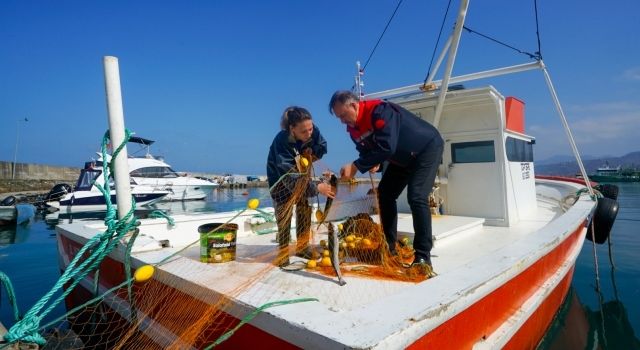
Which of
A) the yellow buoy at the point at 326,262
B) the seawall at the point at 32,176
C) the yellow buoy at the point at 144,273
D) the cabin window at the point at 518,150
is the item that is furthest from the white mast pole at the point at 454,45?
the seawall at the point at 32,176

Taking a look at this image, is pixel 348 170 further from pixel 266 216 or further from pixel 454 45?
pixel 454 45

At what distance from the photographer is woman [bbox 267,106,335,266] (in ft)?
10.4

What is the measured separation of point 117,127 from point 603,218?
7411mm

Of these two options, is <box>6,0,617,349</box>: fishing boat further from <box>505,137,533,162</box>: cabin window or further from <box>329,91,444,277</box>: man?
<box>329,91,444,277</box>: man

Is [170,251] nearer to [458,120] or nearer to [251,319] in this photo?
[251,319]

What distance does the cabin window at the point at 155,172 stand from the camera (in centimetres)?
2227

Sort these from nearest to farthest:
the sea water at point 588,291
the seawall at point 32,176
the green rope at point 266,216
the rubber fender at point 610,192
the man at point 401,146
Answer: the man at point 401,146
the sea water at point 588,291
the green rope at point 266,216
the rubber fender at point 610,192
the seawall at point 32,176

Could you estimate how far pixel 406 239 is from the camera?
13.2ft

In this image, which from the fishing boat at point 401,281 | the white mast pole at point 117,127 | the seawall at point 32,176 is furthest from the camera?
the seawall at point 32,176

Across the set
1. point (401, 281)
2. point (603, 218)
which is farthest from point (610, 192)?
point (401, 281)

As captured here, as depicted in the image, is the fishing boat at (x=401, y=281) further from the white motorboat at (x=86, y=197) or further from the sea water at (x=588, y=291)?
the white motorboat at (x=86, y=197)

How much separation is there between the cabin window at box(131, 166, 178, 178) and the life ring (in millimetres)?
22385

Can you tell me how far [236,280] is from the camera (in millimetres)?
2396

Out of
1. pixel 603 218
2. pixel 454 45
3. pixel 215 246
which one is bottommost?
pixel 603 218
